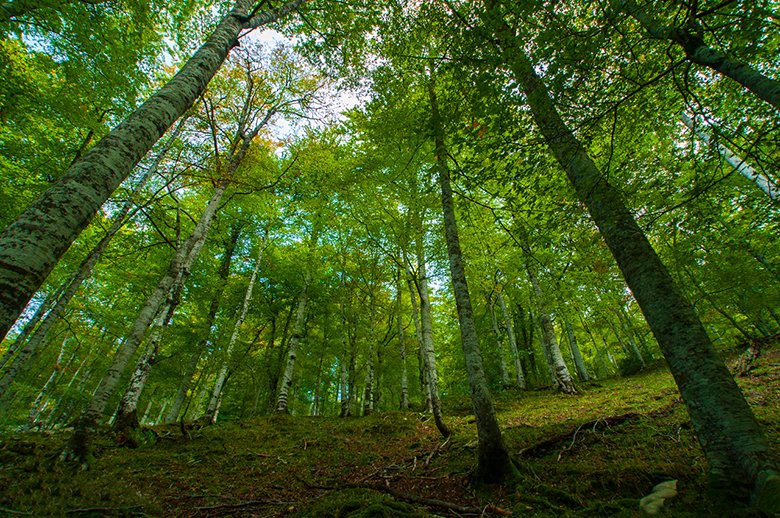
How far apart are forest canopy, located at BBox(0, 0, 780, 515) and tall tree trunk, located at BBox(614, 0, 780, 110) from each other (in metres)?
0.03

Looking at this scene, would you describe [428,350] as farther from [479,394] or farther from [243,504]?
[243,504]

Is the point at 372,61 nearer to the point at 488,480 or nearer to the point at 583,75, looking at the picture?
the point at 583,75

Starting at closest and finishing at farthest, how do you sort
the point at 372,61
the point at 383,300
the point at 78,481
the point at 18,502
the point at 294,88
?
1. the point at 18,502
2. the point at 78,481
3. the point at 372,61
4. the point at 294,88
5. the point at 383,300

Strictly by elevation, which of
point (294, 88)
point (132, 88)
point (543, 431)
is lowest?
point (543, 431)

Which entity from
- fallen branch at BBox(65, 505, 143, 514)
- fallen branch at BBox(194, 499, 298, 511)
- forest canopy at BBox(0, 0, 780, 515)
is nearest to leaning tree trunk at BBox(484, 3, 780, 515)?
forest canopy at BBox(0, 0, 780, 515)

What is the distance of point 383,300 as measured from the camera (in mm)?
18172

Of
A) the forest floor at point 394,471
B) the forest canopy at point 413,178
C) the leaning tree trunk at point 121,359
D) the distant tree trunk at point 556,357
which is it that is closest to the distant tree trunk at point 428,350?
the forest canopy at point 413,178

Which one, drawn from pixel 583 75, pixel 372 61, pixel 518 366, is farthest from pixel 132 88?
pixel 518 366

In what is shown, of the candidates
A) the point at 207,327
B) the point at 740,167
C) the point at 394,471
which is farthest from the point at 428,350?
the point at 740,167

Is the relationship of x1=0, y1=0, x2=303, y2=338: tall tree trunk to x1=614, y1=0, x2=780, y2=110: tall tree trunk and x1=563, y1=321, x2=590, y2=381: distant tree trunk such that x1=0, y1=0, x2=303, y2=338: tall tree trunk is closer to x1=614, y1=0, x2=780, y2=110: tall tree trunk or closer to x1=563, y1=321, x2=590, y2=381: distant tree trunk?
x1=614, y1=0, x2=780, y2=110: tall tree trunk

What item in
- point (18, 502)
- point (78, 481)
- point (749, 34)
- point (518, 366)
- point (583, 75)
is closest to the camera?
point (749, 34)

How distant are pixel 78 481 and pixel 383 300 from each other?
46.4ft

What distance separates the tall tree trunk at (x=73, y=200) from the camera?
1.80 m

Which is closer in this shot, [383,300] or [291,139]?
[291,139]
